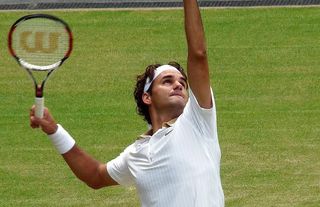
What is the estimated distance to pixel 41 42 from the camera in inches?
331

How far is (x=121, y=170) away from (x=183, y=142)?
654 mm

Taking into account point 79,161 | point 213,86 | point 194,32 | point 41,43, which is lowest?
point 213,86

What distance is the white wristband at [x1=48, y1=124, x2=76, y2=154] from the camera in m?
7.81

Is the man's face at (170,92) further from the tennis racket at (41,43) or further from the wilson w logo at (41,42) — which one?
the wilson w logo at (41,42)

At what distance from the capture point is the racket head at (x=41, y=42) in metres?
8.20

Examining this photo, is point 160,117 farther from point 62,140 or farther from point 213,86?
point 213,86

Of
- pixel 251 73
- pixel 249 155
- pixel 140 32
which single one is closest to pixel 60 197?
pixel 249 155

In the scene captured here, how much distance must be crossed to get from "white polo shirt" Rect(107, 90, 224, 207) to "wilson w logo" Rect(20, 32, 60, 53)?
1.15m

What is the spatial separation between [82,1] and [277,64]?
4401 millimetres

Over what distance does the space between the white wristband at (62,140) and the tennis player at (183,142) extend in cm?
6

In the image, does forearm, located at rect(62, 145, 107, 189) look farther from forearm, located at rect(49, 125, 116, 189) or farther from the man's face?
the man's face

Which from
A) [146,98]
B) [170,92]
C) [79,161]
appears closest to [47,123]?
[79,161]

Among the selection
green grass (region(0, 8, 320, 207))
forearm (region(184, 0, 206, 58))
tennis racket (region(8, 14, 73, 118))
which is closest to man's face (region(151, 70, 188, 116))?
forearm (region(184, 0, 206, 58))

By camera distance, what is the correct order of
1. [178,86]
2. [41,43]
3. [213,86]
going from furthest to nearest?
[213,86], [41,43], [178,86]
